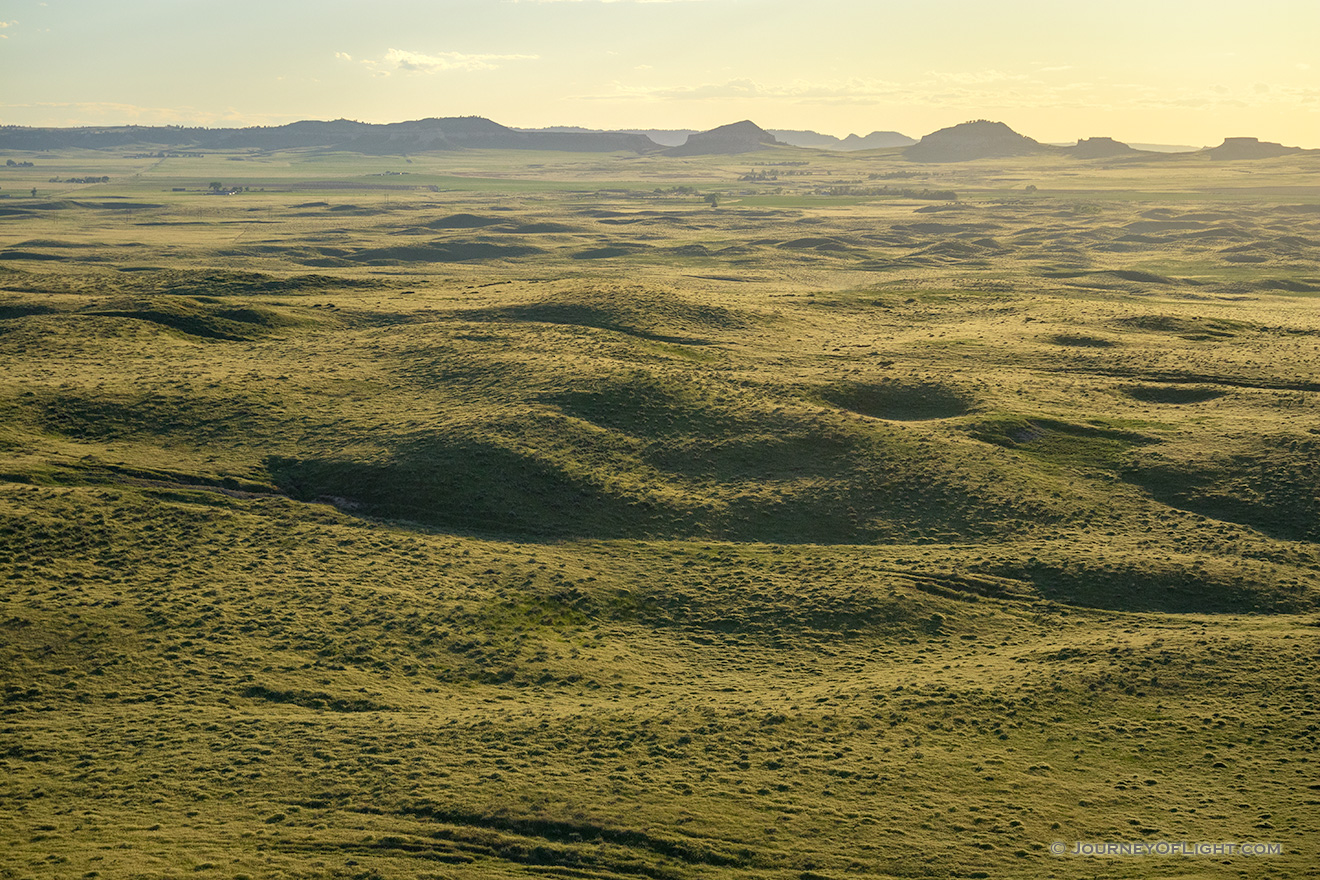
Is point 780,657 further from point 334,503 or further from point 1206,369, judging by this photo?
point 1206,369

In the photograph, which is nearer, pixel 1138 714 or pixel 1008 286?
pixel 1138 714

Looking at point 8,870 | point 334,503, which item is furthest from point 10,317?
point 8,870

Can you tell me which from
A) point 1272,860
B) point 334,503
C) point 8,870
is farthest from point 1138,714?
point 334,503

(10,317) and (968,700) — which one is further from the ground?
(10,317)

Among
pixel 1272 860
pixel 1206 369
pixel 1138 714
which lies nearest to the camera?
pixel 1272 860

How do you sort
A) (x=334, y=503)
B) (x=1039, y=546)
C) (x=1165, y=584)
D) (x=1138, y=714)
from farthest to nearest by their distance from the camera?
(x=334, y=503) < (x=1039, y=546) < (x=1165, y=584) < (x=1138, y=714)

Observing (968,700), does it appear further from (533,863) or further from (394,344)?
(394,344)

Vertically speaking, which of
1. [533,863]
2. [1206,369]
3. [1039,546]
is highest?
[1206,369]
